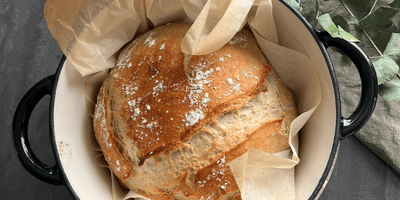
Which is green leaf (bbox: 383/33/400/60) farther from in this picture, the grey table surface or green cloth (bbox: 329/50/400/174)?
the grey table surface

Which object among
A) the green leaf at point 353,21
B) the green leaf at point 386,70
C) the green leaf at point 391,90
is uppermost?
the green leaf at point 353,21

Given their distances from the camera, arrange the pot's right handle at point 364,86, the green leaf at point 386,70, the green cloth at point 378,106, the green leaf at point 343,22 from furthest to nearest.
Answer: the green cloth at point 378,106, the green leaf at point 343,22, the green leaf at point 386,70, the pot's right handle at point 364,86

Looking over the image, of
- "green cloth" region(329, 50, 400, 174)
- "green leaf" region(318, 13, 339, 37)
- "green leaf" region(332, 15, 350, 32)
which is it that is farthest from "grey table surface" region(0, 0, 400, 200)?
"green leaf" region(318, 13, 339, 37)

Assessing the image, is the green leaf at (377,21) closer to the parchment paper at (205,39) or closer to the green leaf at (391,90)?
the green leaf at (391,90)

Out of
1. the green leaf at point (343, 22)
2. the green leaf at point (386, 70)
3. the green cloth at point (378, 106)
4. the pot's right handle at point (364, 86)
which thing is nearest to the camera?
the pot's right handle at point (364, 86)

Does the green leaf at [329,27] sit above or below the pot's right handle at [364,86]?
above

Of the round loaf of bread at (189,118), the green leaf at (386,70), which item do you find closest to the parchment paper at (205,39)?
the round loaf of bread at (189,118)

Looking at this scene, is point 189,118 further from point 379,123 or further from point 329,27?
point 379,123

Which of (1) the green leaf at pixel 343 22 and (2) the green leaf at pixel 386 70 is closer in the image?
(2) the green leaf at pixel 386 70
